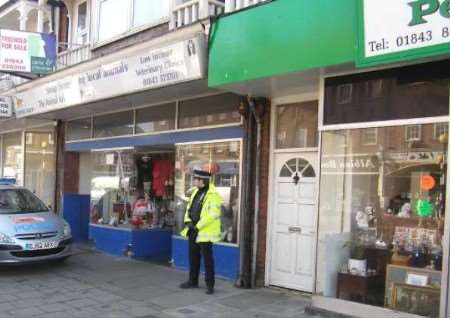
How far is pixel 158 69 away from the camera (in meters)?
8.42

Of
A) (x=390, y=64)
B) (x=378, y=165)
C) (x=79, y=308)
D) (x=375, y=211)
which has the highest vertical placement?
(x=390, y=64)

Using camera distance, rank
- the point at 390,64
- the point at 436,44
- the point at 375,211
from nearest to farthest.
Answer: the point at 436,44
the point at 390,64
the point at 375,211

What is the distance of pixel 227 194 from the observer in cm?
886

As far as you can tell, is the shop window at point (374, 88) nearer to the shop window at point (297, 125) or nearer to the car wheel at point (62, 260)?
the shop window at point (297, 125)

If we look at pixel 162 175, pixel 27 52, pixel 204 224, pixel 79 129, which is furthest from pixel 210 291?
pixel 27 52

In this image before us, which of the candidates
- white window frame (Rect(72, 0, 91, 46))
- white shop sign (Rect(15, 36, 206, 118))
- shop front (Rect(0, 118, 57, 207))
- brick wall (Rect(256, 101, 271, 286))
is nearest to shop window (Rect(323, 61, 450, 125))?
brick wall (Rect(256, 101, 271, 286))

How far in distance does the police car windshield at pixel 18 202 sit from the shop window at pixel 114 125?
231 centimetres

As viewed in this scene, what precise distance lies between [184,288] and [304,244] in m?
1.97

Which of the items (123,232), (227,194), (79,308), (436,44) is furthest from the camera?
(123,232)

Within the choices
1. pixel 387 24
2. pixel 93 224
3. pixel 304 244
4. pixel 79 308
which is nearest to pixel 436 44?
pixel 387 24

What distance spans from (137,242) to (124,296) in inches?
122

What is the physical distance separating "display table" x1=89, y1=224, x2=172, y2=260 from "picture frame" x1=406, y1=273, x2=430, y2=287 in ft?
19.4

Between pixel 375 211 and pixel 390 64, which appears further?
pixel 375 211

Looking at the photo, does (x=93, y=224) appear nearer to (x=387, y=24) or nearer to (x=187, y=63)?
(x=187, y=63)
